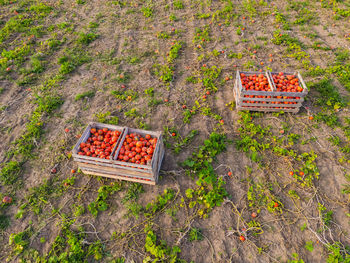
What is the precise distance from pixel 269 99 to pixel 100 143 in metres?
4.93

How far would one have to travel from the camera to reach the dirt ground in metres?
4.82

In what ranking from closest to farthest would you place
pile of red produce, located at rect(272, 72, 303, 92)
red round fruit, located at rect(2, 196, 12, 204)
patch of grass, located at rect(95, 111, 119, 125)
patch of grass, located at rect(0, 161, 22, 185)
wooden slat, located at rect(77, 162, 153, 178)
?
wooden slat, located at rect(77, 162, 153, 178), red round fruit, located at rect(2, 196, 12, 204), patch of grass, located at rect(0, 161, 22, 185), pile of red produce, located at rect(272, 72, 303, 92), patch of grass, located at rect(95, 111, 119, 125)

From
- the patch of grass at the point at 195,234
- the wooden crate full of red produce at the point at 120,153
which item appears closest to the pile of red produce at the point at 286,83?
the wooden crate full of red produce at the point at 120,153

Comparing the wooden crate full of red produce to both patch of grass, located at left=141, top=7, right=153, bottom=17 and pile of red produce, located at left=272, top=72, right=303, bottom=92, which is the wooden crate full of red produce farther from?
patch of grass, located at left=141, top=7, right=153, bottom=17

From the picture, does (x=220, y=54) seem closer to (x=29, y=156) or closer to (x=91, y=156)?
(x=91, y=156)

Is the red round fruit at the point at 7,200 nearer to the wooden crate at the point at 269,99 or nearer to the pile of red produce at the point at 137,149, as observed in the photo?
the pile of red produce at the point at 137,149

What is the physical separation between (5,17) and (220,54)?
10.8 meters

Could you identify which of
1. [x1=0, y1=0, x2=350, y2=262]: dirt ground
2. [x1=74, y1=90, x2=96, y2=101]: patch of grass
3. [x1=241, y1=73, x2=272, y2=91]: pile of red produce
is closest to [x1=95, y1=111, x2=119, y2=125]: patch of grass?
[x1=0, y1=0, x2=350, y2=262]: dirt ground

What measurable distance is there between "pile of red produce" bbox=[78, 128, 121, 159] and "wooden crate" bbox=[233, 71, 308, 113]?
383 cm

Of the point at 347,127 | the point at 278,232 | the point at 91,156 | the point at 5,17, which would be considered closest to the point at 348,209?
the point at 278,232

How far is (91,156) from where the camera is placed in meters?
5.15

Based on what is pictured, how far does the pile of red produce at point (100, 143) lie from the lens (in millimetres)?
5115

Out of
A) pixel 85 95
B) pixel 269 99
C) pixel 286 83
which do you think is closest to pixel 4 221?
pixel 85 95

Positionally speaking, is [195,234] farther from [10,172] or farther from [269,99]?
[10,172]
